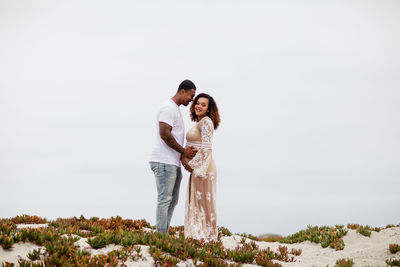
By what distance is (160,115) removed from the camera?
28.3 feet

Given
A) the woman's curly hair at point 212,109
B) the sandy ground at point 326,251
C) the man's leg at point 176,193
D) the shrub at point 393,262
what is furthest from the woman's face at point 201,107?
the shrub at point 393,262

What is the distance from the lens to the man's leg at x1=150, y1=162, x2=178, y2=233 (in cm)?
859

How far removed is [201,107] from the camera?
868cm

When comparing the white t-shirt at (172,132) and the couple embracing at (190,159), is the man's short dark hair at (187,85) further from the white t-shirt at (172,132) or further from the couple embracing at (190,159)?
the white t-shirt at (172,132)

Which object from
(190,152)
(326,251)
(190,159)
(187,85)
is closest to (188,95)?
(187,85)

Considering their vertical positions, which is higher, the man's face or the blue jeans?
the man's face

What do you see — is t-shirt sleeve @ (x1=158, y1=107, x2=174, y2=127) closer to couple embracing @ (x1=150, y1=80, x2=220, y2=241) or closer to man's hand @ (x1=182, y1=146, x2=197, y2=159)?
couple embracing @ (x1=150, y1=80, x2=220, y2=241)

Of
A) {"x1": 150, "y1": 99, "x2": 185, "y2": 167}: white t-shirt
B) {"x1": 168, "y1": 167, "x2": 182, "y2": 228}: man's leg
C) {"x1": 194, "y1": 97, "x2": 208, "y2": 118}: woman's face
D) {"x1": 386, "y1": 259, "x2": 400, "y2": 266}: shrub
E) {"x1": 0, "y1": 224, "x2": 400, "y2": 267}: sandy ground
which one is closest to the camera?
{"x1": 0, "y1": 224, "x2": 400, "y2": 267}: sandy ground

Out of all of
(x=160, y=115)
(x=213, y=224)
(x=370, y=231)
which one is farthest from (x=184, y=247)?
(x=370, y=231)

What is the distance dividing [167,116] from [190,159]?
50.7 inches

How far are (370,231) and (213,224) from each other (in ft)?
24.8

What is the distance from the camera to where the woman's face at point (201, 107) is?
8680mm

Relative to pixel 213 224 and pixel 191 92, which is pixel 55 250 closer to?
pixel 213 224

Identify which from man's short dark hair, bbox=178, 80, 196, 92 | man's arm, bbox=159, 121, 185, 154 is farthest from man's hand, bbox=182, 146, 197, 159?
man's short dark hair, bbox=178, 80, 196, 92
